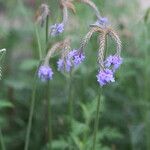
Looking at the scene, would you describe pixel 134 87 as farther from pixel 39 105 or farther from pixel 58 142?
pixel 58 142

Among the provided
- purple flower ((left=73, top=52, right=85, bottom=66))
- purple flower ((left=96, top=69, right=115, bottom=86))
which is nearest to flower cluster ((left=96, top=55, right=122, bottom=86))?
purple flower ((left=96, top=69, right=115, bottom=86))

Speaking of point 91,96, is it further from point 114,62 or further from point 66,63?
point 114,62

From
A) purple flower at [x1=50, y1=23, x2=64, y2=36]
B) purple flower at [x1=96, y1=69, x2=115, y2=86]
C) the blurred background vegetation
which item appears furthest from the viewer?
the blurred background vegetation

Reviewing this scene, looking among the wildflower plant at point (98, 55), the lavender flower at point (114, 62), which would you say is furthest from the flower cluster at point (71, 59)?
the lavender flower at point (114, 62)

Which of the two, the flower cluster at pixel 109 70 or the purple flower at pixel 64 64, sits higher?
the purple flower at pixel 64 64

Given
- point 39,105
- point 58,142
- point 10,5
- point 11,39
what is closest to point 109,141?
point 39,105

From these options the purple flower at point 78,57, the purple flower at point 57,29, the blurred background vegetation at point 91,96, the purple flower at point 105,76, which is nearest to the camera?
the purple flower at point 105,76

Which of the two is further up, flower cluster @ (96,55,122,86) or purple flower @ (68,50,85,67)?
purple flower @ (68,50,85,67)

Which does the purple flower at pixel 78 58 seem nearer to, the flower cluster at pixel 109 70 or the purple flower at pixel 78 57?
the purple flower at pixel 78 57

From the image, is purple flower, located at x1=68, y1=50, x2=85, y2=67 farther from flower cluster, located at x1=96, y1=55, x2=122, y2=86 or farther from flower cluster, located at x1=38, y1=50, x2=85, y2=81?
flower cluster, located at x1=96, y1=55, x2=122, y2=86
